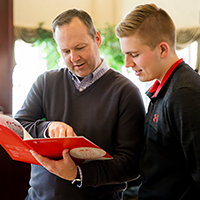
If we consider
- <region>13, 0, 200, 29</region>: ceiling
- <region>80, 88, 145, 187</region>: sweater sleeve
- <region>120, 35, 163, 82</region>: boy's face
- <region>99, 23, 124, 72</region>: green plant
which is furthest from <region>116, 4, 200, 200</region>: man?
<region>13, 0, 200, 29</region>: ceiling

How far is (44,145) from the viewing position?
1.04 meters

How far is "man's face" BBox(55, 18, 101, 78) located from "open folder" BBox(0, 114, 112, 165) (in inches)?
18.9

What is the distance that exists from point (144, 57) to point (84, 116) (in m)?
0.46

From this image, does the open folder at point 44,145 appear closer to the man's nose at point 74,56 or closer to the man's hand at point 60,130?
the man's hand at point 60,130

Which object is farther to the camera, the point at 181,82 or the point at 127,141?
the point at 127,141

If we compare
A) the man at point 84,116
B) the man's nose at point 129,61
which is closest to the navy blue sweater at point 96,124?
the man at point 84,116

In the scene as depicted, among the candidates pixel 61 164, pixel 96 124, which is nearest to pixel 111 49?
pixel 96 124

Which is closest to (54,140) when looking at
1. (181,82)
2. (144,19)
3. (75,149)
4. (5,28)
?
(75,149)

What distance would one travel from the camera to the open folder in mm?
1011

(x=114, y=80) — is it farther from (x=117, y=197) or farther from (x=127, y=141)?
(x=117, y=197)

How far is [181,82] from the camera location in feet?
3.33

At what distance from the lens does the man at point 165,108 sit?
0.96 meters

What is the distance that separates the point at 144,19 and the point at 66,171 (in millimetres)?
711

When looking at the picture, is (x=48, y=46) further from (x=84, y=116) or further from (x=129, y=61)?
(x=129, y=61)
